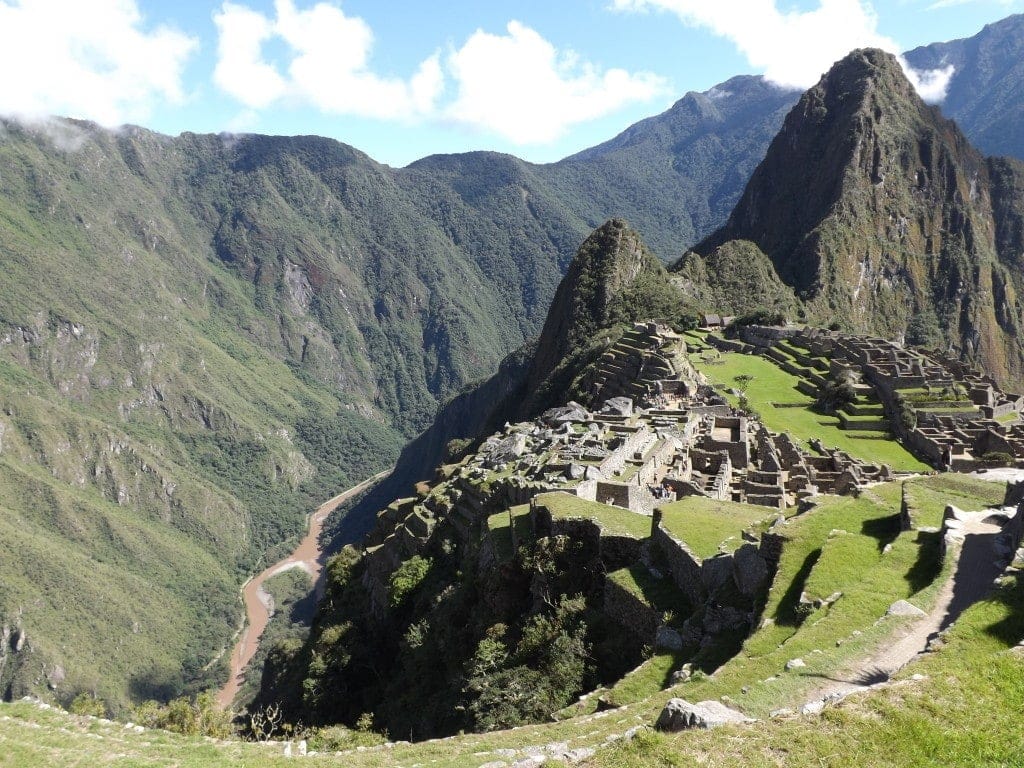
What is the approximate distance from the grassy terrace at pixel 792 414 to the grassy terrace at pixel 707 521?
31.4 m

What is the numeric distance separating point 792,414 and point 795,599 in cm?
5520

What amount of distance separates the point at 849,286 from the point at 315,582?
147 meters

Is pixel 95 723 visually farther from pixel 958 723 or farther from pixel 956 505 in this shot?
pixel 956 505

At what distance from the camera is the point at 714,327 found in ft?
402

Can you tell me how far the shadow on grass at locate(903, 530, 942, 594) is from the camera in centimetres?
1466

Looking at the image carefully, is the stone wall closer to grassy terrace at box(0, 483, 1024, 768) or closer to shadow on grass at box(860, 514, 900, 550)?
grassy terrace at box(0, 483, 1024, 768)

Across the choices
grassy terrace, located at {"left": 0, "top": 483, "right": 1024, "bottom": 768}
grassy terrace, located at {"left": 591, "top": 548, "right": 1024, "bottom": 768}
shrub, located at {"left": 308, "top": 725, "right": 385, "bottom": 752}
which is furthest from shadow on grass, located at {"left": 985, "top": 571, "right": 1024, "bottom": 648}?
shrub, located at {"left": 308, "top": 725, "right": 385, "bottom": 752}

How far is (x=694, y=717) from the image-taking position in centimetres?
995

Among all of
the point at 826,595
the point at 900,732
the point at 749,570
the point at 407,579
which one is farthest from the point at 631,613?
the point at 407,579

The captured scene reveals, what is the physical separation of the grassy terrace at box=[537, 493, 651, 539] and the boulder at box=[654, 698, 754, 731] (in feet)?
35.3

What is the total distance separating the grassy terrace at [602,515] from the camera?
2173 cm

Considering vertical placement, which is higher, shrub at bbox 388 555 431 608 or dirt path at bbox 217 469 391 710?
shrub at bbox 388 555 431 608

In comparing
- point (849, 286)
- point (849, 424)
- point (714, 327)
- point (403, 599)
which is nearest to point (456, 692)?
point (403, 599)

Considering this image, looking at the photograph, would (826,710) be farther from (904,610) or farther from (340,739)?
(340,739)
